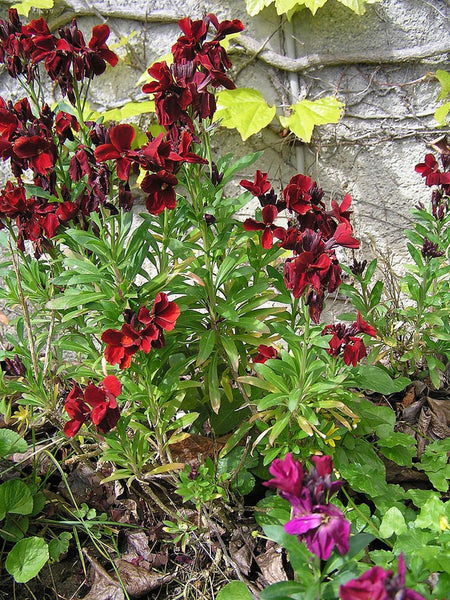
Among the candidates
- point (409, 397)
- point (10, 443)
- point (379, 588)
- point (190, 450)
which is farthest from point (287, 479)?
point (409, 397)

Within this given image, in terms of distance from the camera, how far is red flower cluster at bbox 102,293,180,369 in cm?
130

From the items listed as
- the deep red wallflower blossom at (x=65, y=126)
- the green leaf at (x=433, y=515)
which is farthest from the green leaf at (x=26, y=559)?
the deep red wallflower blossom at (x=65, y=126)

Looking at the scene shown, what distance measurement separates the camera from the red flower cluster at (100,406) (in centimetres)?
129

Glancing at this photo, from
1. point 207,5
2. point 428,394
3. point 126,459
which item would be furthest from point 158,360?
point 207,5

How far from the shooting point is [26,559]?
5.42ft

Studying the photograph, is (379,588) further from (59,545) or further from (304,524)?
(59,545)

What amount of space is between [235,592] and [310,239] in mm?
956

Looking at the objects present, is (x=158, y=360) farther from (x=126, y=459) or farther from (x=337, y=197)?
(x=337, y=197)

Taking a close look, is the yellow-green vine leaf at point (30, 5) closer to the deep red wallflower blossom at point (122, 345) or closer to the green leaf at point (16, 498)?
the deep red wallflower blossom at point (122, 345)

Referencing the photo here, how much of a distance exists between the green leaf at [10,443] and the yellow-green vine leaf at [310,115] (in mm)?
1742

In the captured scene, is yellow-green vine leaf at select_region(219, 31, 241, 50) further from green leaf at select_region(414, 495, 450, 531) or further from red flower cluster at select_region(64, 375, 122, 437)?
green leaf at select_region(414, 495, 450, 531)

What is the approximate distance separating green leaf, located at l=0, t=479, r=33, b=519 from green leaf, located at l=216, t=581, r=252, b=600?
70 centimetres

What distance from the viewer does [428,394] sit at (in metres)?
2.34

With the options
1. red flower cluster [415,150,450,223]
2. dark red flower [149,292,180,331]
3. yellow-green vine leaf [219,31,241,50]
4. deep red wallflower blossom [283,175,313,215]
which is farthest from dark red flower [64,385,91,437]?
yellow-green vine leaf [219,31,241,50]
